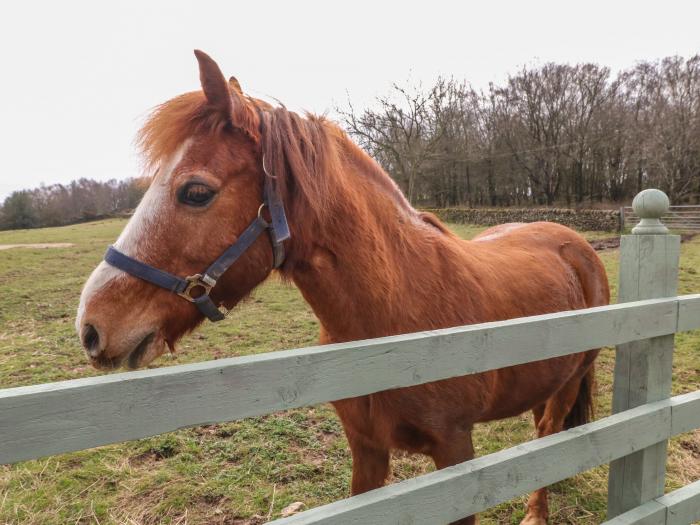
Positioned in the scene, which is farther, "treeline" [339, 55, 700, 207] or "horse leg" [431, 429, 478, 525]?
"treeline" [339, 55, 700, 207]

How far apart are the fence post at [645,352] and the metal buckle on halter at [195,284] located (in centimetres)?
169

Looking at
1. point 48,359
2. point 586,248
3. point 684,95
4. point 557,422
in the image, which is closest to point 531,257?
point 586,248

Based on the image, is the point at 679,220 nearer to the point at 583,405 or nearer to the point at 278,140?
the point at 583,405

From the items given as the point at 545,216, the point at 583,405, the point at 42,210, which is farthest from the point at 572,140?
the point at 42,210

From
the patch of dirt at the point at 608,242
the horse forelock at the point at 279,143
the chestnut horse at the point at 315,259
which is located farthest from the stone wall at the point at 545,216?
the horse forelock at the point at 279,143

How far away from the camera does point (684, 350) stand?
5016 mm

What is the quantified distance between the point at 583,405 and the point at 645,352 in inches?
68.3

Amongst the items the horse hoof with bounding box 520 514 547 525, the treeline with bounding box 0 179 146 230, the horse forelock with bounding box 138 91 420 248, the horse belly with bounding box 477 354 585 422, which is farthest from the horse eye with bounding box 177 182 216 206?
the treeline with bounding box 0 179 146 230

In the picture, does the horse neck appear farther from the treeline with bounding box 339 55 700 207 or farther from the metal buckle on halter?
the treeline with bounding box 339 55 700 207

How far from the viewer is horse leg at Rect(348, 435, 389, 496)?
2092 mm

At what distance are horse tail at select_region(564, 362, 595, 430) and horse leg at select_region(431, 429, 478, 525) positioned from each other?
1810 mm

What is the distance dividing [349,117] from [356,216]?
15.5m

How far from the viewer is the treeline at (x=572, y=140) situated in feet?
85.5

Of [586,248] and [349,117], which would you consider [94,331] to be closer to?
[586,248]
